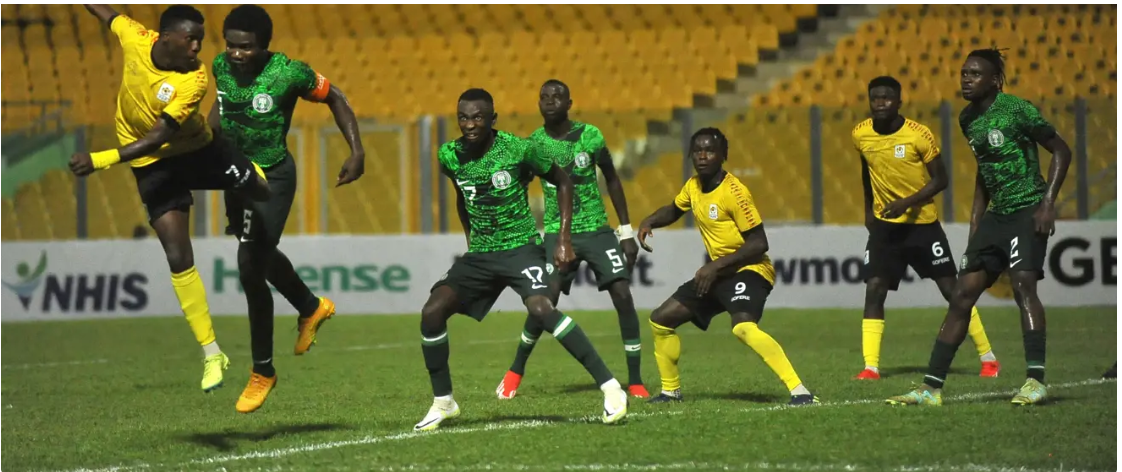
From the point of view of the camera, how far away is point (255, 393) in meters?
7.83

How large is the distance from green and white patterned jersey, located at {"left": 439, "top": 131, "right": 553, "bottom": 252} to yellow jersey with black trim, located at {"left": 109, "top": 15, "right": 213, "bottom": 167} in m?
1.33

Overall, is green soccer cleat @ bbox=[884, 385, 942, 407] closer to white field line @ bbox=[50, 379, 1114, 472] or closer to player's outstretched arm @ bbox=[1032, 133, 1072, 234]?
white field line @ bbox=[50, 379, 1114, 472]

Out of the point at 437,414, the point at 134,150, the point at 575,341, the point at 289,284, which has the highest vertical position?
the point at 134,150

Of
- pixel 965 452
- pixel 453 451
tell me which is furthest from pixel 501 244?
pixel 965 452

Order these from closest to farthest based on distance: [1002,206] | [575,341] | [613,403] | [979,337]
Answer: [613,403]
[575,341]
[1002,206]
[979,337]

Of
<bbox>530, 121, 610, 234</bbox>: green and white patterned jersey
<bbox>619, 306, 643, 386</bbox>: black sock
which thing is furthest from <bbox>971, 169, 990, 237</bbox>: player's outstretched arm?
<bbox>530, 121, 610, 234</bbox>: green and white patterned jersey

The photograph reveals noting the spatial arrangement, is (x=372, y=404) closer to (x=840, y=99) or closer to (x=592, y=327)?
(x=592, y=327)

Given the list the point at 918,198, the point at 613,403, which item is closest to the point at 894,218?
the point at 918,198

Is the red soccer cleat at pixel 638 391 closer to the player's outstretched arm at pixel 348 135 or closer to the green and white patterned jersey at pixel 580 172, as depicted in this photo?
the green and white patterned jersey at pixel 580 172

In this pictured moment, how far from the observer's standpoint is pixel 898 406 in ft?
24.9

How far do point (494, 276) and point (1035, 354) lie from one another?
10.7 ft

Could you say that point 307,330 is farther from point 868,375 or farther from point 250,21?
point 868,375

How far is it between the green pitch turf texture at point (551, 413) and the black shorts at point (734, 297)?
22.2 inches

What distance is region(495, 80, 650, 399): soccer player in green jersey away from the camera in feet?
30.9
